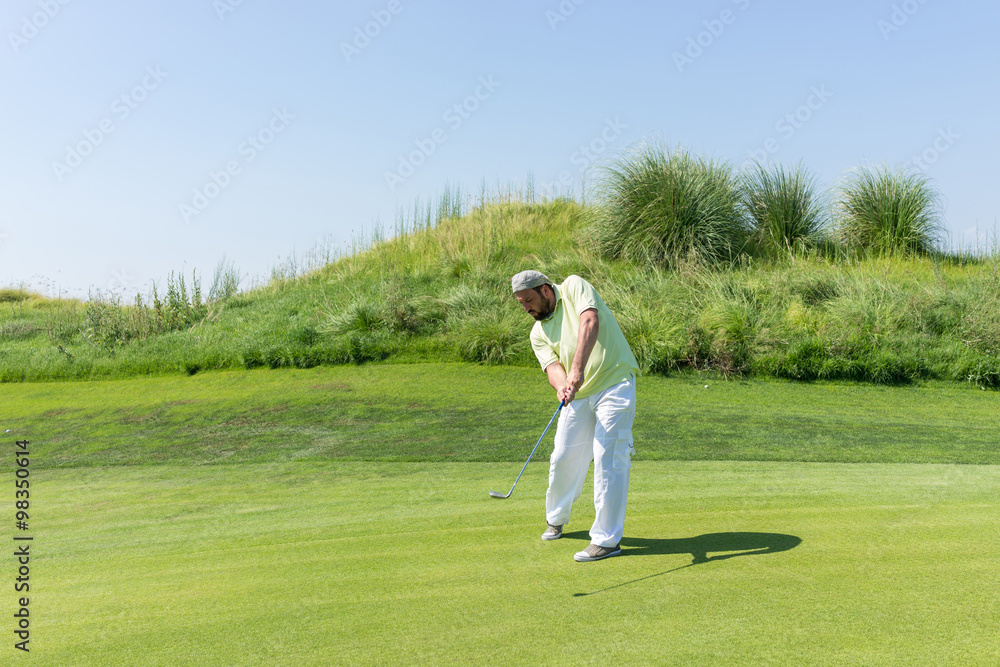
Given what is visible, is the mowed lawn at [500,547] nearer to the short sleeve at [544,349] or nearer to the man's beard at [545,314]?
the short sleeve at [544,349]

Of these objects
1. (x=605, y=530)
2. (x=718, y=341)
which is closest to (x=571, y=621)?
(x=605, y=530)

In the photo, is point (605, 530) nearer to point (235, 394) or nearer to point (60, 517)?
point (60, 517)

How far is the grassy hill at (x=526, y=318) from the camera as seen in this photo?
1252 centimetres

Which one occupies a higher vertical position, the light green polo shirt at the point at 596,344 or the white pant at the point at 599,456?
the light green polo shirt at the point at 596,344

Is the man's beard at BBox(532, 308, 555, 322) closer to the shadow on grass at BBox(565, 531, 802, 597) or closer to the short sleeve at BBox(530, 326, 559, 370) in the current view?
the short sleeve at BBox(530, 326, 559, 370)

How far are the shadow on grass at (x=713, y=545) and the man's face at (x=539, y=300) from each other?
4.95 ft

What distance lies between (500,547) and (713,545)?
4.19 feet

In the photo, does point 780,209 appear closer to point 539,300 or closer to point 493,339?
point 493,339

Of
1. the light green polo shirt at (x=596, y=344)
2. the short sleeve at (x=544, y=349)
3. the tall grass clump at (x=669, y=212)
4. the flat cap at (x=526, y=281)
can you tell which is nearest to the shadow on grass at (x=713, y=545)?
the light green polo shirt at (x=596, y=344)

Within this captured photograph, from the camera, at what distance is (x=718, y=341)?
1255cm

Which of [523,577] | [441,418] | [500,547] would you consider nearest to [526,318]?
[441,418]

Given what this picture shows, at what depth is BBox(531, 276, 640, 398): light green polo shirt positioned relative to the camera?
4641 millimetres

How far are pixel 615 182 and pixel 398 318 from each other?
6113 mm

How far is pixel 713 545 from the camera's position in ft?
14.5
